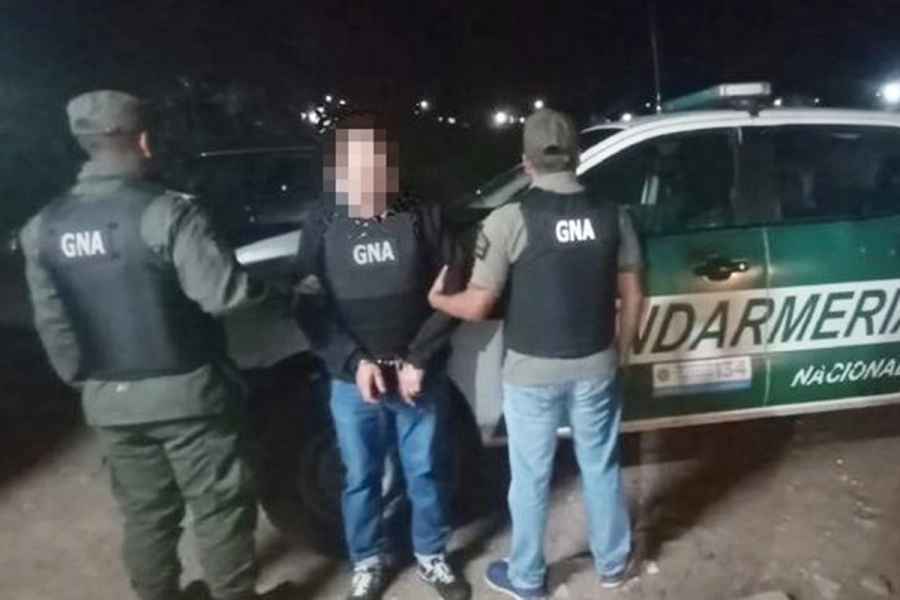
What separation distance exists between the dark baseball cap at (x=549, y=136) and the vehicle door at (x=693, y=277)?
0.94m

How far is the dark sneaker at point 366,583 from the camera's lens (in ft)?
12.5

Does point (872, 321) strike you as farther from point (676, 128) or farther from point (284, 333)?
point (284, 333)

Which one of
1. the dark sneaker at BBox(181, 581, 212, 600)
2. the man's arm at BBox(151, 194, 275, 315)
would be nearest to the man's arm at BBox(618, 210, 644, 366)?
the man's arm at BBox(151, 194, 275, 315)

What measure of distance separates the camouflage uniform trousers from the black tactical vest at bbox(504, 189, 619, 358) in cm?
106

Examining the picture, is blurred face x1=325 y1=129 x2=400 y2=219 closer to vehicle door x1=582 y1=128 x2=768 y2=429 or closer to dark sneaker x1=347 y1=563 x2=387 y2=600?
vehicle door x1=582 y1=128 x2=768 y2=429

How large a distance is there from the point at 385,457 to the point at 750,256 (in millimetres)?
1729

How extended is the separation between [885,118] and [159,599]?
3670 millimetres

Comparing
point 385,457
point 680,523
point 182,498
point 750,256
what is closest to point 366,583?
point 385,457

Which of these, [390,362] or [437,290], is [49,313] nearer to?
[390,362]

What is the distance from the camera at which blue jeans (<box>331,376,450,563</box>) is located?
3617 millimetres

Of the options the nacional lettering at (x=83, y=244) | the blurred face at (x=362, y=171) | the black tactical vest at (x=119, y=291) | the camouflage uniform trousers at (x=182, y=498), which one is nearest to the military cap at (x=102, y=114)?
the black tactical vest at (x=119, y=291)

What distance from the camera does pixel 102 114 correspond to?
3.00 m

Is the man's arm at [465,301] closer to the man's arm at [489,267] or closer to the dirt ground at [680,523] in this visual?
the man's arm at [489,267]

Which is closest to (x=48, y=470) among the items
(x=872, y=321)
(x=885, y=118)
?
(x=872, y=321)
